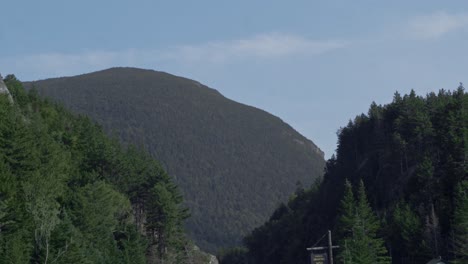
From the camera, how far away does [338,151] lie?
152500 millimetres

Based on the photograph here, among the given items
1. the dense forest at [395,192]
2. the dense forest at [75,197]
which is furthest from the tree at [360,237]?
the dense forest at [75,197]

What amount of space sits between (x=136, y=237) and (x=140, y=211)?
2197cm

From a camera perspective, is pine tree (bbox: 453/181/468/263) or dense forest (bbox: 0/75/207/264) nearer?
dense forest (bbox: 0/75/207/264)

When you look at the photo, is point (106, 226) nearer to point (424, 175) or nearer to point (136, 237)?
point (136, 237)

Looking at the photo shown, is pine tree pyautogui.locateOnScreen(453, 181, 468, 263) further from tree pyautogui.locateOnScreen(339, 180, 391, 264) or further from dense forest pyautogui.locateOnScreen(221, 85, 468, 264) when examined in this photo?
tree pyautogui.locateOnScreen(339, 180, 391, 264)

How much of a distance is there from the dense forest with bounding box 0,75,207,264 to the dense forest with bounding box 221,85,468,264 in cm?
1997

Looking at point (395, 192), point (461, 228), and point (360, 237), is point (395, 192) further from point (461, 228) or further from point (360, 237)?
point (461, 228)

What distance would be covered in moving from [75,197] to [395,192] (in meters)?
50.6

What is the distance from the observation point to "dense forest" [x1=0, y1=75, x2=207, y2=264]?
63.3 meters

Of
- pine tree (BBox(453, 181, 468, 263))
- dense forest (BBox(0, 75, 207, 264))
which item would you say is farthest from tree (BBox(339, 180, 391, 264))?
dense forest (BBox(0, 75, 207, 264))

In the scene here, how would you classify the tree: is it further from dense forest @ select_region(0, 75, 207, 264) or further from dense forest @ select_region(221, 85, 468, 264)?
dense forest @ select_region(0, 75, 207, 264)

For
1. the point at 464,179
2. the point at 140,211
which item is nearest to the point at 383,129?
the point at 464,179

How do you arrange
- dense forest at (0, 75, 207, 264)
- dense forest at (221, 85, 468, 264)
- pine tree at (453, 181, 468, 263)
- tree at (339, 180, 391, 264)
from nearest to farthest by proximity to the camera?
dense forest at (0, 75, 207, 264), pine tree at (453, 181, 468, 263), tree at (339, 180, 391, 264), dense forest at (221, 85, 468, 264)

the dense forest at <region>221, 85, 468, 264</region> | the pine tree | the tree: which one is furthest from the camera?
the dense forest at <region>221, 85, 468, 264</region>
